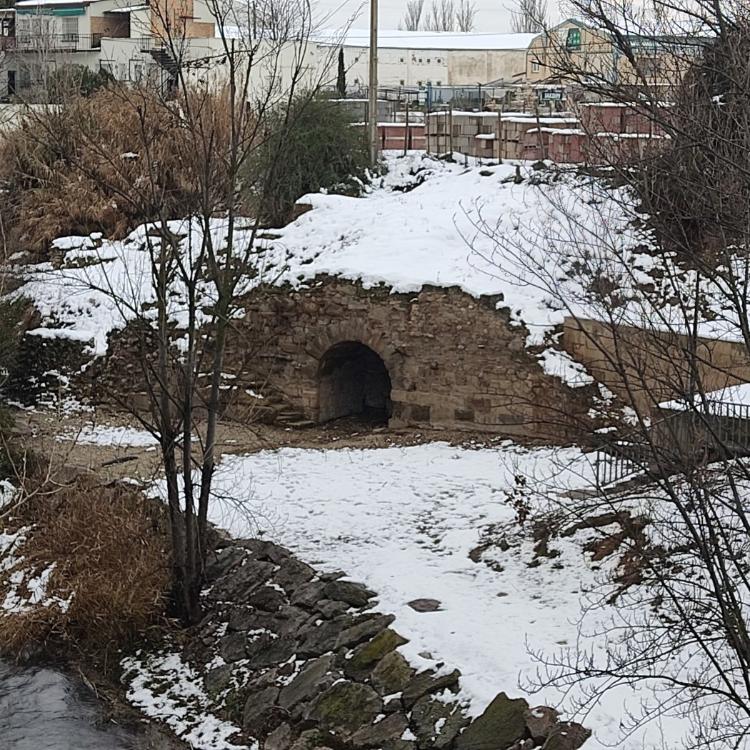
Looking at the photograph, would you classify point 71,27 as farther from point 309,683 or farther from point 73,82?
point 309,683

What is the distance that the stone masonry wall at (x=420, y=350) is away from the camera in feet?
50.9

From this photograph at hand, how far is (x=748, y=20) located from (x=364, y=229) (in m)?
13.2

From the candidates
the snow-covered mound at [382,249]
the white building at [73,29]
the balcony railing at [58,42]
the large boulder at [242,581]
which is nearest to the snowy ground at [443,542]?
the large boulder at [242,581]

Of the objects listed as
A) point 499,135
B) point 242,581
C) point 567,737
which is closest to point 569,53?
point 567,737

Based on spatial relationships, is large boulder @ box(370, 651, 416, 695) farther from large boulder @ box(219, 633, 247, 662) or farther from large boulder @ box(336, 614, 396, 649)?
large boulder @ box(219, 633, 247, 662)

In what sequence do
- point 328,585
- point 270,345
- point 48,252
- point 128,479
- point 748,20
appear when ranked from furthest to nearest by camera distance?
point 48,252 < point 270,345 < point 128,479 < point 328,585 < point 748,20

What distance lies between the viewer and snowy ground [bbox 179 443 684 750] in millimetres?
8711

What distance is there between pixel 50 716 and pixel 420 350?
782 centimetres

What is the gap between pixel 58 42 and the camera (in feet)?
118

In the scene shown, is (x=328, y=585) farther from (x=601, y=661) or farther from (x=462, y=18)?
(x=462, y=18)

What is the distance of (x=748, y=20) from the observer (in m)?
5.88

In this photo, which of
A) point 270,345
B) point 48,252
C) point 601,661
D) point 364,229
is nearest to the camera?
point 601,661

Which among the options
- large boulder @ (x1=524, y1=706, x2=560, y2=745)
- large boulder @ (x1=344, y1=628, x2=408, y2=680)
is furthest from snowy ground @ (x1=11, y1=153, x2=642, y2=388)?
large boulder @ (x1=524, y1=706, x2=560, y2=745)

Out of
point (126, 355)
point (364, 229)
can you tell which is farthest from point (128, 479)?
point (364, 229)
